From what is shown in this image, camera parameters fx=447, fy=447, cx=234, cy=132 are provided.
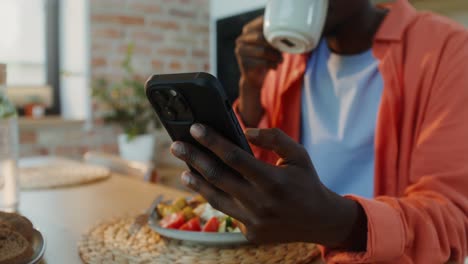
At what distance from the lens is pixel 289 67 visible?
1115mm

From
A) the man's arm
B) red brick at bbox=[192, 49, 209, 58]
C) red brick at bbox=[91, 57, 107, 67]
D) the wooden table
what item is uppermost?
the man's arm

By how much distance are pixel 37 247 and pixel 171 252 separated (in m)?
0.17

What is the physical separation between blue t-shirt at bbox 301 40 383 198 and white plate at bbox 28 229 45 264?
54 centimetres

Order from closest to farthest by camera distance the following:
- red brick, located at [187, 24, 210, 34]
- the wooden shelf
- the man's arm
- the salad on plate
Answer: the man's arm, the salad on plate, the wooden shelf, red brick, located at [187, 24, 210, 34]

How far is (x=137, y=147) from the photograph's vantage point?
2.45 metres

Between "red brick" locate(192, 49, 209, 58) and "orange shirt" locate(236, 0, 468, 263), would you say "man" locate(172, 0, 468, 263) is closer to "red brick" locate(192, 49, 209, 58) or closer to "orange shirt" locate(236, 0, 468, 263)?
"orange shirt" locate(236, 0, 468, 263)

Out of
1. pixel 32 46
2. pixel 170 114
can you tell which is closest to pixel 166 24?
pixel 32 46

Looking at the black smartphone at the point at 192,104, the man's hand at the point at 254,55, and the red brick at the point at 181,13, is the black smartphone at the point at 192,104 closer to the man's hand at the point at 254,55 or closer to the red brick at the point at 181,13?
the man's hand at the point at 254,55

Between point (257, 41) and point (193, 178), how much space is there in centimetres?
46

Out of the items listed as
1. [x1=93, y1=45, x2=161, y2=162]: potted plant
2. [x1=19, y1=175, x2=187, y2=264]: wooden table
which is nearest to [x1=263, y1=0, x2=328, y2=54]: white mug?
[x1=19, y1=175, x2=187, y2=264]: wooden table

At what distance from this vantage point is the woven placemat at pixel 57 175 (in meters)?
1.14

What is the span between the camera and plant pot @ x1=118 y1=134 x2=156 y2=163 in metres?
2.44

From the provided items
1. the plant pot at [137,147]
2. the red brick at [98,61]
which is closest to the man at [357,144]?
the plant pot at [137,147]

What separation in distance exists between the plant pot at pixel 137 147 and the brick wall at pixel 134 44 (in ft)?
0.46
